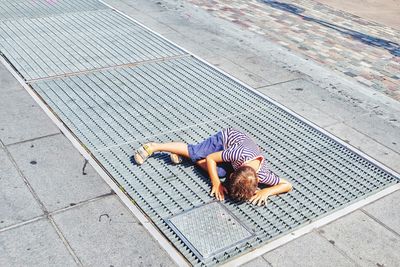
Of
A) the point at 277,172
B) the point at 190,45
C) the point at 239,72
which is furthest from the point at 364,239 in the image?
the point at 190,45

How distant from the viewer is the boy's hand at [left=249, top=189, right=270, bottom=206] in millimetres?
4762

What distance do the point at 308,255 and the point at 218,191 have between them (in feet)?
3.41

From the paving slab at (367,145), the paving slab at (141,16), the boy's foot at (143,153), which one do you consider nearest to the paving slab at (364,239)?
Result: the paving slab at (367,145)

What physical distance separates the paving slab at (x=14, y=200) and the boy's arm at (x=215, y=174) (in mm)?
1621

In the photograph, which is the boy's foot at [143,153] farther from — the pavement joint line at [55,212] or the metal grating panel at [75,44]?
the metal grating panel at [75,44]

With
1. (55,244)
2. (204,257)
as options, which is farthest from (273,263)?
(55,244)

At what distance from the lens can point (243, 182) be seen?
451cm

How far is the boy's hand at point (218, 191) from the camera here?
4.77 metres

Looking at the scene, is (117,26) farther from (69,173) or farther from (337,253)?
(337,253)

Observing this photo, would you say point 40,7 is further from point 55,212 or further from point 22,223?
point 22,223

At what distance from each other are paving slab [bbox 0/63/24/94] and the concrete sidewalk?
1cm

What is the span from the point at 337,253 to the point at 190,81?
3699 millimetres

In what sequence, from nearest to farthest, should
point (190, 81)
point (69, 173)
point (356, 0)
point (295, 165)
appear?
1. point (69, 173)
2. point (295, 165)
3. point (190, 81)
4. point (356, 0)

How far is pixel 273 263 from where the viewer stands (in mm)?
4141
